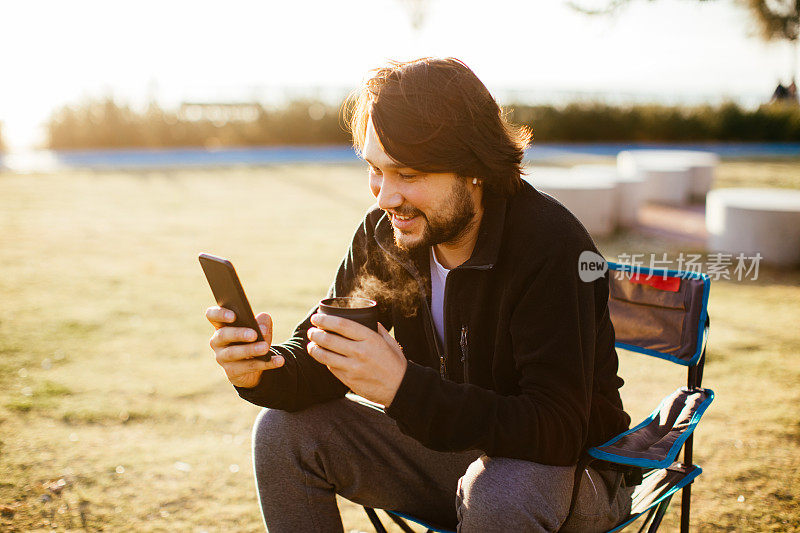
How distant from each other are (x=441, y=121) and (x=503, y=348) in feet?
2.13

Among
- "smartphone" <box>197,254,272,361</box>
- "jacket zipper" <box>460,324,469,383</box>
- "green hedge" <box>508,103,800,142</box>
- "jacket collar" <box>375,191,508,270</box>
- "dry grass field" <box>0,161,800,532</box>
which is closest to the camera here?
"smartphone" <box>197,254,272,361</box>

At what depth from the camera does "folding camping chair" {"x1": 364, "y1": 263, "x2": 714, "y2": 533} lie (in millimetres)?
1894

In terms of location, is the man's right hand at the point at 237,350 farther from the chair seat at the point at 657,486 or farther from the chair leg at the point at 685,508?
the chair leg at the point at 685,508

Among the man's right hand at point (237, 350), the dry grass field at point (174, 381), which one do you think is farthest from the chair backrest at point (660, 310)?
the man's right hand at point (237, 350)

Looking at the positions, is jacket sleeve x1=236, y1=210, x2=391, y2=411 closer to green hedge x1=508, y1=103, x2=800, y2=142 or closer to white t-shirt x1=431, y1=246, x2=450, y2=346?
white t-shirt x1=431, y1=246, x2=450, y2=346

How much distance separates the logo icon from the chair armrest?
1.52ft

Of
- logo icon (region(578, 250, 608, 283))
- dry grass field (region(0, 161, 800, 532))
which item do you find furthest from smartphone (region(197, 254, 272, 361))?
dry grass field (region(0, 161, 800, 532))

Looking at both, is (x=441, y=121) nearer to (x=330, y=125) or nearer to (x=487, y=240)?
(x=487, y=240)

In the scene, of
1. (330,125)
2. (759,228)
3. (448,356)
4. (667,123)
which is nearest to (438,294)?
(448,356)

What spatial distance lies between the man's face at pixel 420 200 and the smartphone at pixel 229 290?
0.46 metres

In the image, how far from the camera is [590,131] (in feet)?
73.7

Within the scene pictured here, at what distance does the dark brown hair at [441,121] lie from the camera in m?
1.85

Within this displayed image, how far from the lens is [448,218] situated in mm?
1931

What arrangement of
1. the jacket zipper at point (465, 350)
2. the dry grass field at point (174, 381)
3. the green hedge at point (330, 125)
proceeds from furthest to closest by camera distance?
the green hedge at point (330, 125), the dry grass field at point (174, 381), the jacket zipper at point (465, 350)
